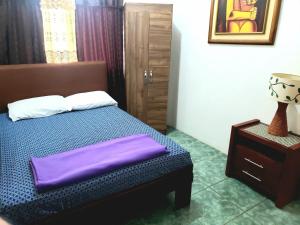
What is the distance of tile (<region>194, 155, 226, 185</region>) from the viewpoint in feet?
7.76

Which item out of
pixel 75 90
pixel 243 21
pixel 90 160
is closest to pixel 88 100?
pixel 75 90

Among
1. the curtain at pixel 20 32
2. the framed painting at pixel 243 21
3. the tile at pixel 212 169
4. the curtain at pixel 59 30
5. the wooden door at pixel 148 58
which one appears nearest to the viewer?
the framed painting at pixel 243 21

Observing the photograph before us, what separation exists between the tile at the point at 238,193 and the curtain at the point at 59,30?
2.31m

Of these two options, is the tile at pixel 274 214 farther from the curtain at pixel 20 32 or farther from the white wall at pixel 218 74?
the curtain at pixel 20 32

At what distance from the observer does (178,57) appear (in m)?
A: 3.29

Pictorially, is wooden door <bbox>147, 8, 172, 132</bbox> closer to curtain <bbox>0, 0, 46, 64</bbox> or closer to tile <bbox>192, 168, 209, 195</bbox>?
tile <bbox>192, 168, 209, 195</bbox>

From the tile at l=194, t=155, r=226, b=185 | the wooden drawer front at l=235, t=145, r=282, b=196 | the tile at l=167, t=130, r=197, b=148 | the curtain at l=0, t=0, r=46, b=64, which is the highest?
the curtain at l=0, t=0, r=46, b=64

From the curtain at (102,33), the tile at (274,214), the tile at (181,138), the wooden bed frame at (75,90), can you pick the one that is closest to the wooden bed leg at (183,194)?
the wooden bed frame at (75,90)

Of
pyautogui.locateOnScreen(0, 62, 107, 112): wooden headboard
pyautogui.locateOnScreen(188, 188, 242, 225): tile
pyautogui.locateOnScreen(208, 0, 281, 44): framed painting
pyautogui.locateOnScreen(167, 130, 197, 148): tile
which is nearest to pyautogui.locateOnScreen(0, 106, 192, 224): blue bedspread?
pyautogui.locateOnScreen(0, 62, 107, 112): wooden headboard

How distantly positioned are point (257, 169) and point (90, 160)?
1487 mm

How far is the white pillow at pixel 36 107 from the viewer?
2.38 metres

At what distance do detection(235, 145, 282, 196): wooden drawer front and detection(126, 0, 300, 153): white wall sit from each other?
16.9 inches

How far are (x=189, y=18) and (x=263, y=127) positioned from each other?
5.40ft

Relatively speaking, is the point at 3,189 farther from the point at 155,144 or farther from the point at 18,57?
the point at 18,57
